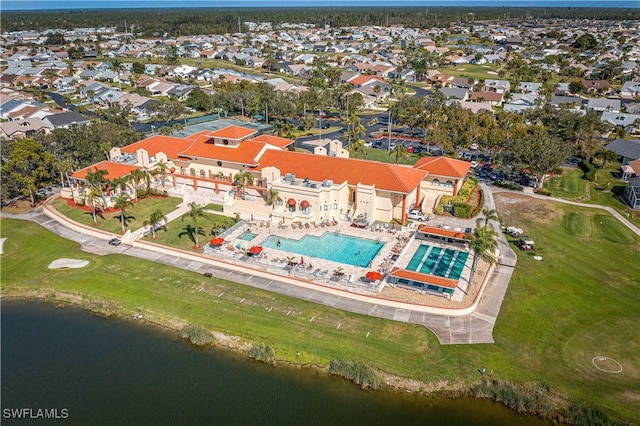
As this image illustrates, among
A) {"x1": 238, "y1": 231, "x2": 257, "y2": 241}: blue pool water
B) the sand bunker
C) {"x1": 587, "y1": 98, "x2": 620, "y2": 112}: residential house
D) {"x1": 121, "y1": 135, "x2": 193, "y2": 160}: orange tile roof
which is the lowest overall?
the sand bunker

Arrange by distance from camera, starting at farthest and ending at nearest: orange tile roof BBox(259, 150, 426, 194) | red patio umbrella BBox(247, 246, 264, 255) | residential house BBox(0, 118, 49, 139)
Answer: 1. residential house BBox(0, 118, 49, 139)
2. orange tile roof BBox(259, 150, 426, 194)
3. red patio umbrella BBox(247, 246, 264, 255)

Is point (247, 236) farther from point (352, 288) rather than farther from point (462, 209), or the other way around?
point (462, 209)

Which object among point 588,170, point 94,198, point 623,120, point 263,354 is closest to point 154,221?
point 94,198

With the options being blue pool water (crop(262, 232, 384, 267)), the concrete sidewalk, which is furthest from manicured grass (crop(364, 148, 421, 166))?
the concrete sidewalk

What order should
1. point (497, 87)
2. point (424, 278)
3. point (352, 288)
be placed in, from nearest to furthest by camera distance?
point (424, 278) → point (352, 288) → point (497, 87)

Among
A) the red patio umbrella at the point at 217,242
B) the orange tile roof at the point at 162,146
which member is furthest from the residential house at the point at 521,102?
the red patio umbrella at the point at 217,242

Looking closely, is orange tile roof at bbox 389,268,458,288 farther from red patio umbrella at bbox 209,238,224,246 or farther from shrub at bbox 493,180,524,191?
shrub at bbox 493,180,524,191

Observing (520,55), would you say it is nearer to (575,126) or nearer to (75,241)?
(575,126)
